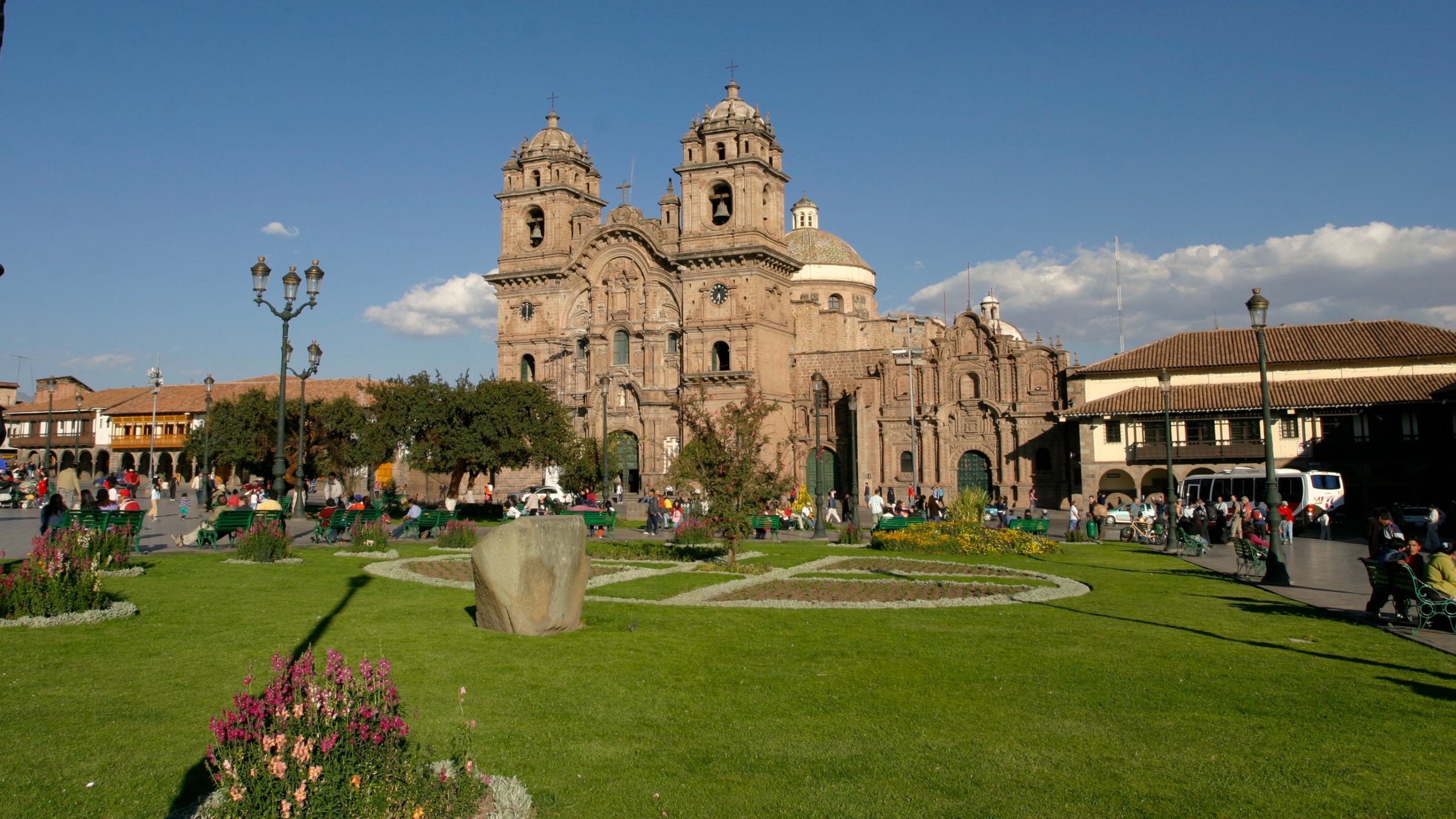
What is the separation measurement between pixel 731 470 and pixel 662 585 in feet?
12.1

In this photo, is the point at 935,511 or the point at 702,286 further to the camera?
the point at 702,286

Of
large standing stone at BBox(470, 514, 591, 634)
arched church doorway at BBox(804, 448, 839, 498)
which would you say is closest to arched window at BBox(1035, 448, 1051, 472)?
arched church doorway at BBox(804, 448, 839, 498)

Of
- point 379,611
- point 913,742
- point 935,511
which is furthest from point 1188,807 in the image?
point 935,511

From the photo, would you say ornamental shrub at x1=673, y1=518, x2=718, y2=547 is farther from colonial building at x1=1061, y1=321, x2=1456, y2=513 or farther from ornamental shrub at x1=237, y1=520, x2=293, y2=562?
colonial building at x1=1061, y1=321, x2=1456, y2=513

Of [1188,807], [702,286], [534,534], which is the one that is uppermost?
[702,286]

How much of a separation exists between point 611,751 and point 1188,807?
356cm

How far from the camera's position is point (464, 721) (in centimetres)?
740

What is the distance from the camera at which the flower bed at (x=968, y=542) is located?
22.1 metres

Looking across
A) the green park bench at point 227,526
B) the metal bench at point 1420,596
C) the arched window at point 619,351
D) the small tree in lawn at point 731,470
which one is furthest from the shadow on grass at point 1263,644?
the arched window at point 619,351

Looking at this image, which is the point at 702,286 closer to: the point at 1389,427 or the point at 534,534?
the point at 1389,427

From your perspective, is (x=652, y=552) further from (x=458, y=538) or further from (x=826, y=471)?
(x=826, y=471)

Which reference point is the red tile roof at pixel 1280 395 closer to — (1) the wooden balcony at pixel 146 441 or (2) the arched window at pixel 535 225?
(2) the arched window at pixel 535 225

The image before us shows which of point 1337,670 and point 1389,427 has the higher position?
point 1389,427

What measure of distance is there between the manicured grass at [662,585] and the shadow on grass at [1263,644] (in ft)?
16.7
